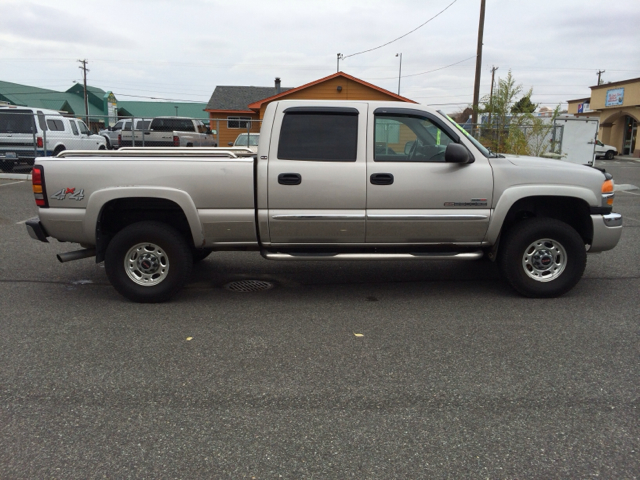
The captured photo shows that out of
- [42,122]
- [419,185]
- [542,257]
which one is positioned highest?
[42,122]

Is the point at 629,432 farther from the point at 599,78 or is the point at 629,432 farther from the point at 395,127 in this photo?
the point at 599,78

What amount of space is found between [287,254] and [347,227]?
2.26ft

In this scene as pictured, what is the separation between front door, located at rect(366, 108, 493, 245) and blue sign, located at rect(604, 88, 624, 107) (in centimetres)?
4065

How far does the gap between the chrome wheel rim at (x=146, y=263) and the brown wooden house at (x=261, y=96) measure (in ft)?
40.5

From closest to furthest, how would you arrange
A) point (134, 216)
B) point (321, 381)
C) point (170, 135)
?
point (321, 381) → point (134, 216) → point (170, 135)

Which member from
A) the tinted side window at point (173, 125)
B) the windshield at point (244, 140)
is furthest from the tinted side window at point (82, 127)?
the windshield at point (244, 140)

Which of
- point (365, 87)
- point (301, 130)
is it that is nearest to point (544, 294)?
point (301, 130)

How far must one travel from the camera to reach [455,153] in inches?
206

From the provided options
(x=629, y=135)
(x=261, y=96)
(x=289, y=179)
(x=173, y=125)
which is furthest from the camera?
(x=629, y=135)

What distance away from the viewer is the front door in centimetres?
541

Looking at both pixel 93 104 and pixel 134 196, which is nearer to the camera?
pixel 134 196

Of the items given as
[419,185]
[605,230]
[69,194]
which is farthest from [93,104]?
[605,230]

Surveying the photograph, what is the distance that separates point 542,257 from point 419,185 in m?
1.53

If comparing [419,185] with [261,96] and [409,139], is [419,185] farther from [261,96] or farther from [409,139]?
[261,96]
